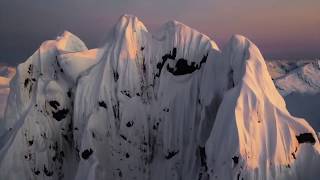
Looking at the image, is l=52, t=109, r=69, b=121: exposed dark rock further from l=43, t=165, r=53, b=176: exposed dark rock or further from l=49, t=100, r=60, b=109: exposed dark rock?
l=43, t=165, r=53, b=176: exposed dark rock

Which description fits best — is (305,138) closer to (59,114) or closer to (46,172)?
(59,114)

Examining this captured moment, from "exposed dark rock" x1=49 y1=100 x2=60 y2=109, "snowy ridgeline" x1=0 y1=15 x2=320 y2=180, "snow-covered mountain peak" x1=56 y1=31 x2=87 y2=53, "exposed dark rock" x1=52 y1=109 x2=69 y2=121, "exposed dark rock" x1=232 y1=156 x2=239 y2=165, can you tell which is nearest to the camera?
"exposed dark rock" x1=232 y1=156 x2=239 y2=165

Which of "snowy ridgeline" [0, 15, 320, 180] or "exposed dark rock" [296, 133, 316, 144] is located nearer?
"exposed dark rock" [296, 133, 316, 144]

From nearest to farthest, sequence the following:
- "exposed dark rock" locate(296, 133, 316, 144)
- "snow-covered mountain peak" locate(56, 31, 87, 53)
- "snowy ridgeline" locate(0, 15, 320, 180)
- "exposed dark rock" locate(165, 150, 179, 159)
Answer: "exposed dark rock" locate(296, 133, 316, 144) < "snowy ridgeline" locate(0, 15, 320, 180) < "exposed dark rock" locate(165, 150, 179, 159) < "snow-covered mountain peak" locate(56, 31, 87, 53)

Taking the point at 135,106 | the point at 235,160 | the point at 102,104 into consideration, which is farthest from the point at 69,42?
the point at 235,160

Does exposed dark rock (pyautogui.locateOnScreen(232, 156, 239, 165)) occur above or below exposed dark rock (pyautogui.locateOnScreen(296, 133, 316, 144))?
below

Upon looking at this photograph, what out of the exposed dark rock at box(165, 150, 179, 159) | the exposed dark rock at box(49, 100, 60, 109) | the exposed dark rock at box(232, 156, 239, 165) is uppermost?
the exposed dark rock at box(49, 100, 60, 109)

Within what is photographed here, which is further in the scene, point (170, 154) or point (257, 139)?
point (170, 154)

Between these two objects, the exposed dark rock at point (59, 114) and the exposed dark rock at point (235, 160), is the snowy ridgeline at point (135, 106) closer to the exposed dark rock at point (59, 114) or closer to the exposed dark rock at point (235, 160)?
the exposed dark rock at point (59, 114)

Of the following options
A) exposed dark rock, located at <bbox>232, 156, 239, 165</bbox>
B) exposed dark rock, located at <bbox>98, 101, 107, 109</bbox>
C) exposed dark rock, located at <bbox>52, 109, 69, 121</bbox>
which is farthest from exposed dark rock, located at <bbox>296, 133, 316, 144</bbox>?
exposed dark rock, located at <bbox>52, 109, 69, 121</bbox>

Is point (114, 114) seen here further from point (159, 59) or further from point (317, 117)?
point (317, 117)
